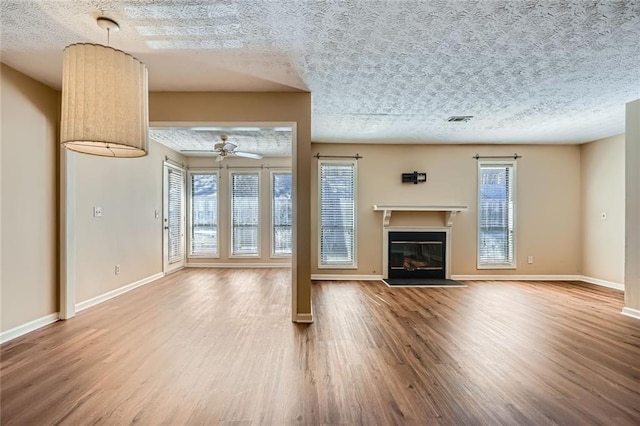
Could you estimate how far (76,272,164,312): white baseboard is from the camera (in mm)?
3700

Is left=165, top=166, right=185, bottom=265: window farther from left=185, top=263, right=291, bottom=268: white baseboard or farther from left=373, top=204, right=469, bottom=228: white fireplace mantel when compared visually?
left=373, top=204, right=469, bottom=228: white fireplace mantel

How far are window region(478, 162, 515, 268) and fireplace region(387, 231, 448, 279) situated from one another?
29.6 inches

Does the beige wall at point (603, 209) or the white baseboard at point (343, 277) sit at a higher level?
the beige wall at point (603, 209)

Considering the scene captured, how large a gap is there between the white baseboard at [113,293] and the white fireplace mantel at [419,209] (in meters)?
4.22

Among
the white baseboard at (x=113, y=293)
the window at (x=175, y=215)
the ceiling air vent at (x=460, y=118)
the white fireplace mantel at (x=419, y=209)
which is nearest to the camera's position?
the white baseboard at (x=113, y=293)

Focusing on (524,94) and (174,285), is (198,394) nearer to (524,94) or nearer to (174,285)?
(174,285)

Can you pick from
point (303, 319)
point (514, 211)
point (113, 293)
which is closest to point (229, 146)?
point (113, 293)

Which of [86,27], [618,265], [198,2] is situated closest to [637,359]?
[618,265]

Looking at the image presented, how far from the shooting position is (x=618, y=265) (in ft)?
16.4

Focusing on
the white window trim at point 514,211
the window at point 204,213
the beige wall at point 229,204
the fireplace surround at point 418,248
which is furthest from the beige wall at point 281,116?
the white window trim at point 514,211

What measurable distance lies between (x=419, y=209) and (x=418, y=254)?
0.90 m

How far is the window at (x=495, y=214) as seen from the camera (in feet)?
18.9

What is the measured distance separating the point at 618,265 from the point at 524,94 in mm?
3783

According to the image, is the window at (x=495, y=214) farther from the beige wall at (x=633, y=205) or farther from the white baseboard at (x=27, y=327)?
the white baseboard at (x=27, y=327)
